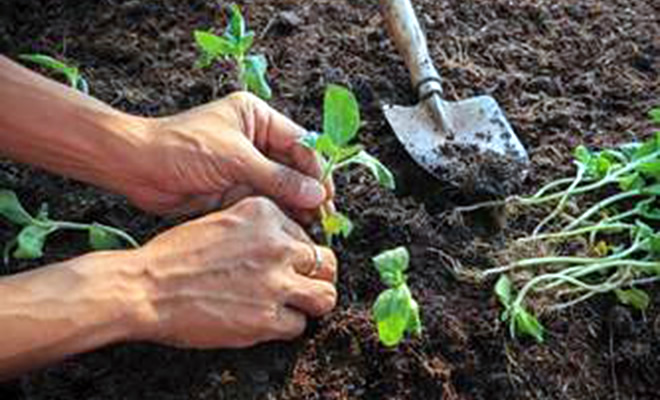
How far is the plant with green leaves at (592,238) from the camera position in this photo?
1.28m

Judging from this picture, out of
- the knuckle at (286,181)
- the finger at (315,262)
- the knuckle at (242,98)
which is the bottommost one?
the finger at (315,262)

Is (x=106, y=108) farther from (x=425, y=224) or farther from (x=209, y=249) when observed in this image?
(x=425, y=224)

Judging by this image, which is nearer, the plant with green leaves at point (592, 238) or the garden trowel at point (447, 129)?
the plant with green leaves at point (592, 238)

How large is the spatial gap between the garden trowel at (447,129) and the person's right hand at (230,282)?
36 centimetres

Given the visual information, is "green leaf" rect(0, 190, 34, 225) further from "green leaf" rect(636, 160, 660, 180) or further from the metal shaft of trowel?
"green leaf" rect(636, 160, 660, 180)

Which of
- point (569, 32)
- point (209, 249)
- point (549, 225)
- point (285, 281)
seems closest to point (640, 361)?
point (549, 225)

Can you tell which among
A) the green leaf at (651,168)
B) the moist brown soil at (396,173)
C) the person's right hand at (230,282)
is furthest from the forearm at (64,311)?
the green leaf at (651,168)

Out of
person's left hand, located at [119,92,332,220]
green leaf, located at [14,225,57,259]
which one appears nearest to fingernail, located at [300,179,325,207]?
person's left hand, located at [119,92,332,220]

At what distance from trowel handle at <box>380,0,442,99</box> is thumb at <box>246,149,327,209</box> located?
39 cm

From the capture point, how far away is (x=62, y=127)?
1.23 meters

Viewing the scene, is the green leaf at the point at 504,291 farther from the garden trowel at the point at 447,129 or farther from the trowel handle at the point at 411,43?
the trowel handle at the point at 411,43

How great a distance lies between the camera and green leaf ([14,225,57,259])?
119cm

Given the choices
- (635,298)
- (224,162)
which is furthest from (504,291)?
(224,162)

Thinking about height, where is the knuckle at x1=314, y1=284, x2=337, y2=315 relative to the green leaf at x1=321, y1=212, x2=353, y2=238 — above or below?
below
